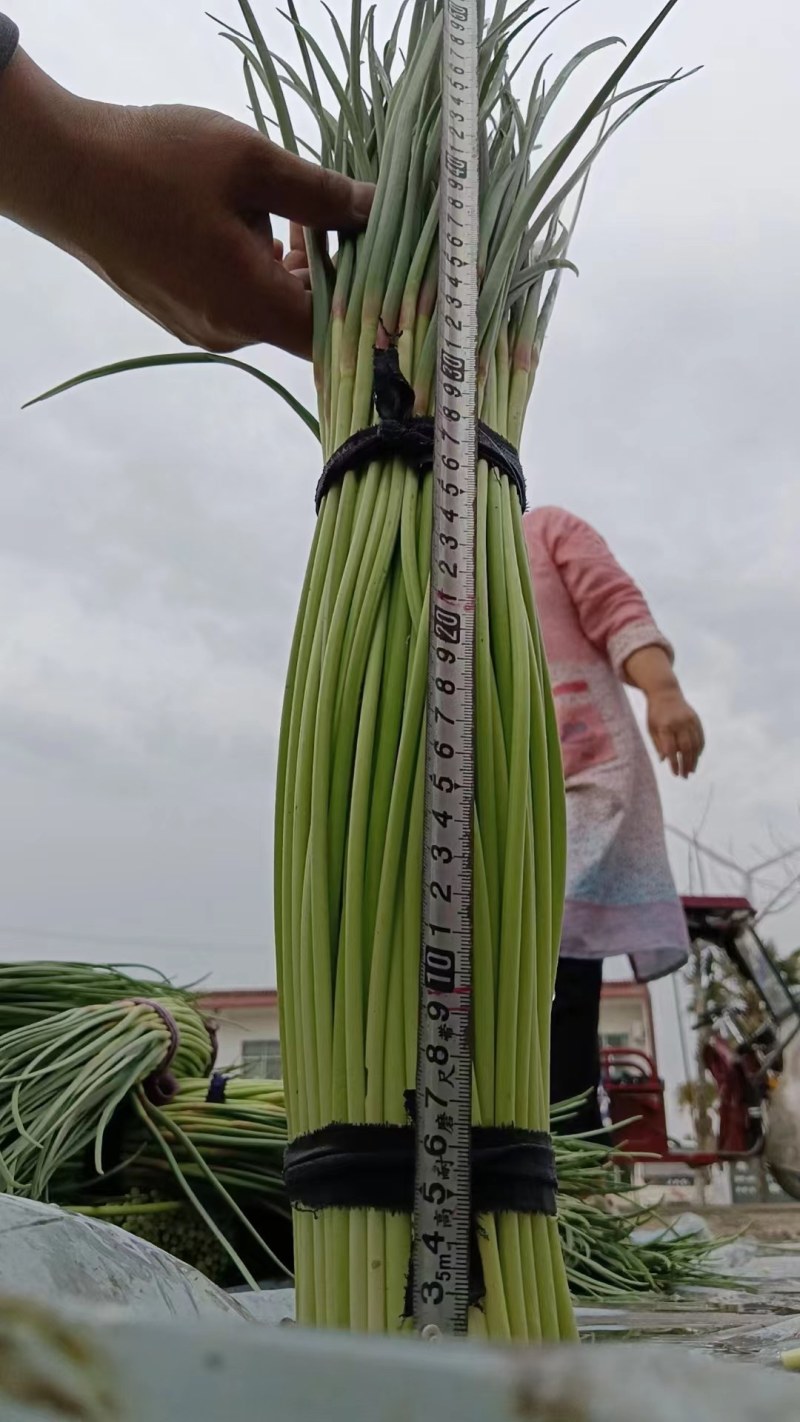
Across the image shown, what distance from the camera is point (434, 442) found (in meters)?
0.90

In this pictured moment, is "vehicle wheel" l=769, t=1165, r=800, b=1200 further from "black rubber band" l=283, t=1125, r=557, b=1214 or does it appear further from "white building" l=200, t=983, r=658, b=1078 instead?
"white building" l=200, t=983, r=658, b=1078

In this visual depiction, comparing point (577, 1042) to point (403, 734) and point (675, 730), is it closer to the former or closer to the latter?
point (675, 730)

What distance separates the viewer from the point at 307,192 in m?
1.01

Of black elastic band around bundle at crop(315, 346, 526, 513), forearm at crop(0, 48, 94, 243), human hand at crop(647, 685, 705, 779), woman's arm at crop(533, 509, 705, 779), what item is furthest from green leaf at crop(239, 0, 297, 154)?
human hand at crop(647, 685, 705, 779)

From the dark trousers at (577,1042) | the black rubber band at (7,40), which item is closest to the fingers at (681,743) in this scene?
the dark trousers at (577,1042)

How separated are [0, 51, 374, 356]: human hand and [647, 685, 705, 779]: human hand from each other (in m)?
1.60

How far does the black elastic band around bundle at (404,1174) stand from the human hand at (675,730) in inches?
72.7

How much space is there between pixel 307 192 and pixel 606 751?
1.73 metres

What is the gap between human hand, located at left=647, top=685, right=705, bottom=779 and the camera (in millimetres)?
2559

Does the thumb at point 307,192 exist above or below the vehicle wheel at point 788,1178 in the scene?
above

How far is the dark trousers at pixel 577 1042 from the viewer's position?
2.26 meters

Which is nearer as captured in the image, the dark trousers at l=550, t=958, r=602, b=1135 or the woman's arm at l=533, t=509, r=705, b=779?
the dark trousers at l=550, t=958, r=602, b=1135

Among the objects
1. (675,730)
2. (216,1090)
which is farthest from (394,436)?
(675,730)

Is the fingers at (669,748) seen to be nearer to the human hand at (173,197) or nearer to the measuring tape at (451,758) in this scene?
the human hand at (173,197)
